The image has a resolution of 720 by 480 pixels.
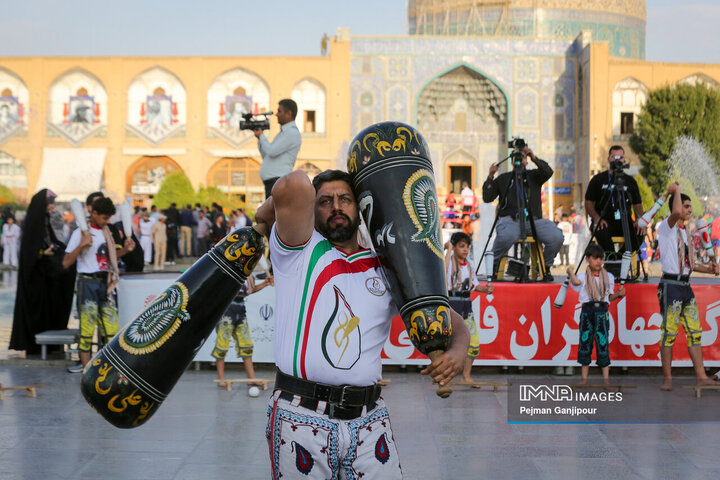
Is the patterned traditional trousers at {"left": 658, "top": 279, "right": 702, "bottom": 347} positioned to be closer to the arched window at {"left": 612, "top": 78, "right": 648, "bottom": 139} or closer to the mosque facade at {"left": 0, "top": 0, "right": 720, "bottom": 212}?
the mosque facade at {"left": 0, "top": 0, "right": 720, "bottom": 212}

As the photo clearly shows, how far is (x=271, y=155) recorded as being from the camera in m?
8.58

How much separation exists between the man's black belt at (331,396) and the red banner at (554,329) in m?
5.56

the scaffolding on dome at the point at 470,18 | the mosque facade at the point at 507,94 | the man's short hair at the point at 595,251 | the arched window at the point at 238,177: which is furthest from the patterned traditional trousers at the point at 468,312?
the scaffolding on dome at the point at 470,18

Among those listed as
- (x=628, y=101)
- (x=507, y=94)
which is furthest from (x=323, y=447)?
(x=628, y=101)

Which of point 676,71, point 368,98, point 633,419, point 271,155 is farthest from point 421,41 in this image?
point 633,419

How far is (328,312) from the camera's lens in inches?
108

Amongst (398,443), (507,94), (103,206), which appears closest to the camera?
(398,443)

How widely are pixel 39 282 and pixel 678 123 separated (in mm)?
34066

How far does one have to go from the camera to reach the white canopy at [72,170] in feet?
132

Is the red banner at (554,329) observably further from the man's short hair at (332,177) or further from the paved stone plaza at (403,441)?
the man's short hair at (332,177)

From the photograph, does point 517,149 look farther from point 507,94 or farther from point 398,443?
point 507,94

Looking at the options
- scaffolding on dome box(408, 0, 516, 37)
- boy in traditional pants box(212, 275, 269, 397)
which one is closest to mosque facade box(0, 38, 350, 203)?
scaffolding on dome box(408, 0, 516, 37)

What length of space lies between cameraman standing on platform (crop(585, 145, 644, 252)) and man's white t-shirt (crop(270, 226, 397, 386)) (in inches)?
251

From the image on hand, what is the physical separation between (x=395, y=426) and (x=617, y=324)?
3118mm
